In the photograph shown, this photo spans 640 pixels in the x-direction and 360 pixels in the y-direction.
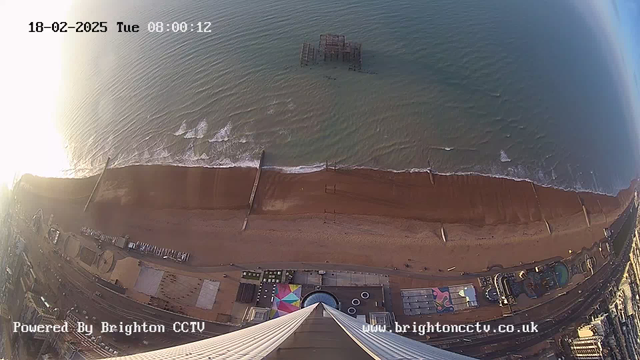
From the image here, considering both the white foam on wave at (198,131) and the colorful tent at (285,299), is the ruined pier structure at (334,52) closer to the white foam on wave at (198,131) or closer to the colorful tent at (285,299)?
the white foam on wave at (198,131)

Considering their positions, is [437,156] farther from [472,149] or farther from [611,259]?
[611,259]

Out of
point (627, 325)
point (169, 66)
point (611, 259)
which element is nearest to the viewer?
point (627, 325)

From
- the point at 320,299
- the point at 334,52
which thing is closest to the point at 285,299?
the point at 320,299

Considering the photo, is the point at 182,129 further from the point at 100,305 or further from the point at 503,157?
the point at 503,157

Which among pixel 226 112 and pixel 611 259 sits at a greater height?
pixel 226 112

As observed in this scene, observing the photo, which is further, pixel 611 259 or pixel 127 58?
pixel 127 58

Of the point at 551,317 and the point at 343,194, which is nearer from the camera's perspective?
the point at 551,317

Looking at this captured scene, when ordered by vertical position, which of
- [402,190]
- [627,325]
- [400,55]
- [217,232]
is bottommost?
[627,325]

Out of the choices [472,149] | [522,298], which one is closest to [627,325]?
[522,298]
